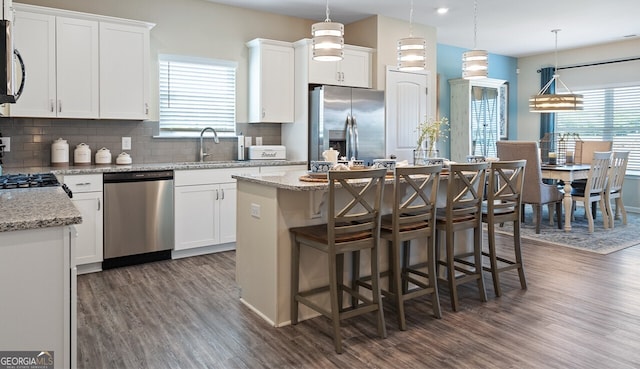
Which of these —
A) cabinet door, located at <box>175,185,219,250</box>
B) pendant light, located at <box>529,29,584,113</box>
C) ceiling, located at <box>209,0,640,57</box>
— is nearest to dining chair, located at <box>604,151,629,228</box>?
pendant light, located at <box>529,29,584,113</box>

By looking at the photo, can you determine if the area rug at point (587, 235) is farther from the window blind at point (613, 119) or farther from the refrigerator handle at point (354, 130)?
the refrigerator handle at point (354, 130)

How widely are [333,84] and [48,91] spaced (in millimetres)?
2876

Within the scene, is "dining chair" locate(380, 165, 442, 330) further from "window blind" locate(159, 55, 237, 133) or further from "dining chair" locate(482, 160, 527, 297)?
"window blind" locate(159, 55, 237, 133)

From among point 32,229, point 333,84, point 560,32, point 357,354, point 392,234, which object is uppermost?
point 560,32

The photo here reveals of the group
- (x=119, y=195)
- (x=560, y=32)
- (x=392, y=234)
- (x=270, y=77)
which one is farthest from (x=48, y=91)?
(x=560, y=32)

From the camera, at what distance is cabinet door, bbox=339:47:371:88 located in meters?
5.64

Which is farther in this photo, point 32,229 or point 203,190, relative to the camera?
point 203,190

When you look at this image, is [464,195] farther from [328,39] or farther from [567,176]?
[567,176]

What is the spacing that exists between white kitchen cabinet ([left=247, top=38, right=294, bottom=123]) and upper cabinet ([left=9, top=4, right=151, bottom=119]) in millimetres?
1209

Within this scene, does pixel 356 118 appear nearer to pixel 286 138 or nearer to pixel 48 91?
pixel 286 138

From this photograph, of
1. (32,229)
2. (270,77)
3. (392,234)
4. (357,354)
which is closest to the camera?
(32,229)

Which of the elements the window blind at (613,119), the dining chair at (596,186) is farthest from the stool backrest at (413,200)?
the window blind at (613,119)

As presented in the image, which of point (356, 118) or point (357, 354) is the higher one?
point (356, 118)

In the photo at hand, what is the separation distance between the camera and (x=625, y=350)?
2.66m
